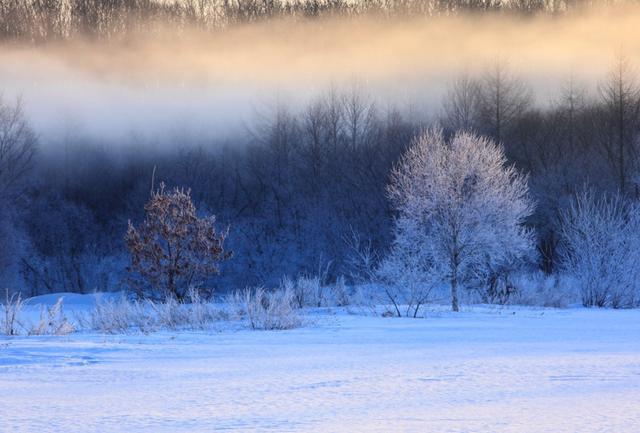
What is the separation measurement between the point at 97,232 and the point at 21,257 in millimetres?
6644

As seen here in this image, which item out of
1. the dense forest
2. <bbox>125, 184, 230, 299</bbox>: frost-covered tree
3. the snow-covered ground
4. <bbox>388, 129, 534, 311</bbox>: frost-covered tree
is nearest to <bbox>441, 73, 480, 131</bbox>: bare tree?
the dense forest

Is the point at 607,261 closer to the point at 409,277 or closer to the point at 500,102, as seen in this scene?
the point at 409,277

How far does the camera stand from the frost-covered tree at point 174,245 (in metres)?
30.5

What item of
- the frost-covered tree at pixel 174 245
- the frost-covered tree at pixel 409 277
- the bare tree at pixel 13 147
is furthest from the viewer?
the bare tree at pixel 13 147

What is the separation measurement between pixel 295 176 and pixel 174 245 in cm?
2794

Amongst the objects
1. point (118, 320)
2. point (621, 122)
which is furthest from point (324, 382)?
point (621, 122)

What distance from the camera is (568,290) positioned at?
31641 mm

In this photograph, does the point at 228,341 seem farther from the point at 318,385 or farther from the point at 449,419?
the point at 449,419

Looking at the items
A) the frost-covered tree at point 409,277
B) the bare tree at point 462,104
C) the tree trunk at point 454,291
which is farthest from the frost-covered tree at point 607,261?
the bare tree at point 462,104

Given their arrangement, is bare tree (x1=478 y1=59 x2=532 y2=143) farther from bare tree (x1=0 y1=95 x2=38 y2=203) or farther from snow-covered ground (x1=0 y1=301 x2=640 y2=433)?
snow-covered ground (x1=0 y1=301 x2=640 y2=433)

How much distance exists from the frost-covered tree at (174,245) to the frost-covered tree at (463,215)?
23.3 feet

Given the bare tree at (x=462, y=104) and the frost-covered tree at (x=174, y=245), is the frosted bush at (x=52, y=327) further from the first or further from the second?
the bare tree at (x=462, y=104)

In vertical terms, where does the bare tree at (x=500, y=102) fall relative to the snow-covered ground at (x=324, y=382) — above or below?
above

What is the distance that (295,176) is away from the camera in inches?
2296
